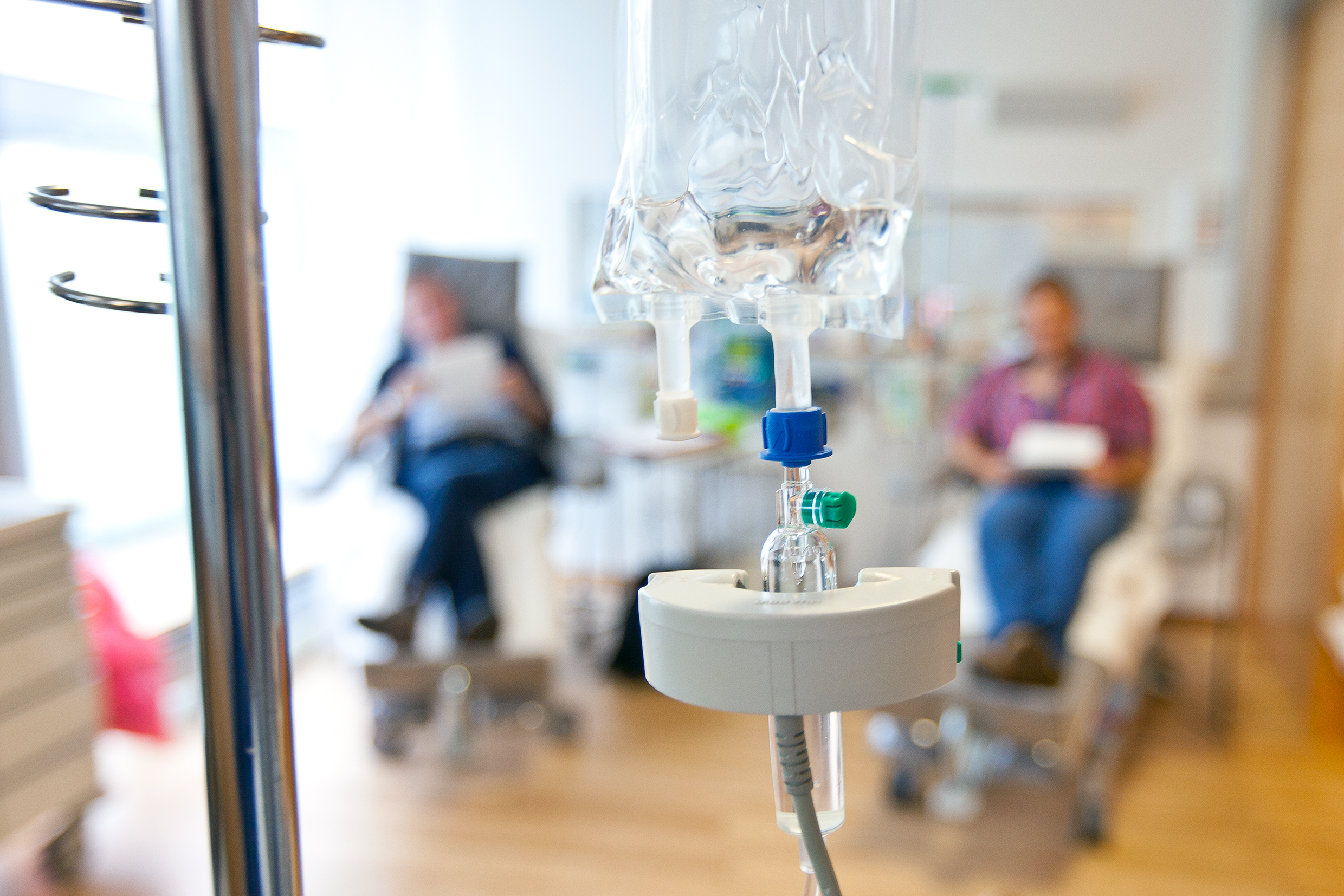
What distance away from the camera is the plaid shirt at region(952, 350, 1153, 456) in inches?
101

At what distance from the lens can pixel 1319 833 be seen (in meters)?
1.93

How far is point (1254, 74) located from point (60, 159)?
3340mm

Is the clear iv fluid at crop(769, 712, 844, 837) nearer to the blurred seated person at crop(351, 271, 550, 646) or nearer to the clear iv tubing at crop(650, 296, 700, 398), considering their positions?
the clear iv tubing at crop(650, 296, 700, 398)

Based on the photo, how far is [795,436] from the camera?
0.48 m

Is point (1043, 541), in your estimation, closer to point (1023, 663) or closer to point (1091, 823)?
point (1023, 663)

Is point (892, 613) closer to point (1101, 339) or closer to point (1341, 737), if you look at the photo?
point (1341, 737)

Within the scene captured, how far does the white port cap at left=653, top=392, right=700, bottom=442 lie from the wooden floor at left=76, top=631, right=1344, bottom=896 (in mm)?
1287

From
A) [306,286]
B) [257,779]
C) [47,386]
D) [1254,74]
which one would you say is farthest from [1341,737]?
[47,386]

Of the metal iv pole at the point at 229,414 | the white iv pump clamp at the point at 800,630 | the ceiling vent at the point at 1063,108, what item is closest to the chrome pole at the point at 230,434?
the metal iv pole at the point at 229,414

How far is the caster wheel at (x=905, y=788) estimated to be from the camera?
6.83 feet

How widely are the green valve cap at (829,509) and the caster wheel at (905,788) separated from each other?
1.77m

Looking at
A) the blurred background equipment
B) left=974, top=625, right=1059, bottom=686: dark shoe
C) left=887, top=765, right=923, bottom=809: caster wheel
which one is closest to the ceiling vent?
the blurred background equipment

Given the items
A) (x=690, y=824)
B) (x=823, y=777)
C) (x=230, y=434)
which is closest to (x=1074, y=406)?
(x=690, y=824)

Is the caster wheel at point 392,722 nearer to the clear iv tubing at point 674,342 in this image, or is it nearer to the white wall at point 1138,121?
the clear iv tubing at point 674,342
